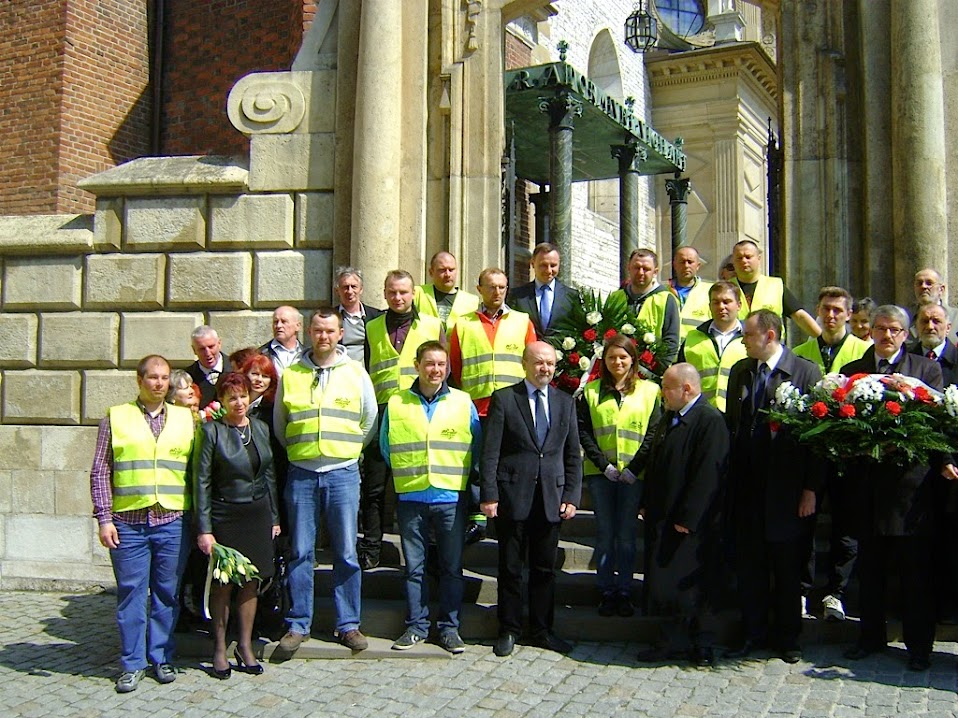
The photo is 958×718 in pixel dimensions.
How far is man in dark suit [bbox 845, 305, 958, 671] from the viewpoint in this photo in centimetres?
545

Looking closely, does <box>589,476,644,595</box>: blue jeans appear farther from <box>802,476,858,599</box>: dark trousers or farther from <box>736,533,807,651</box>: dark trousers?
<box>802,476,858,599</box>: dark trousers

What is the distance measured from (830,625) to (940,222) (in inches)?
148

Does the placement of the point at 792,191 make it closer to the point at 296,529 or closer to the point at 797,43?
the point at 797,43

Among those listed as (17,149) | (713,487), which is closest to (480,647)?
(713,487)

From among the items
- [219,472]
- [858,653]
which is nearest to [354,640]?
[219,472]

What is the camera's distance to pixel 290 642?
579cm

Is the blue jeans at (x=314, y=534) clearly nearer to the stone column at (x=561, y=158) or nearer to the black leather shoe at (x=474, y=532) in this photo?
the black leather shoe at (x=474, y=532)

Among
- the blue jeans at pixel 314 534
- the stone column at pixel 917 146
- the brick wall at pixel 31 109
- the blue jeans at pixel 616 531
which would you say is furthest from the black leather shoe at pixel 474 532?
the brick wall at pixel 31 109

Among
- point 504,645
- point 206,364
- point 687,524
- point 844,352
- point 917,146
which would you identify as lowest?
point 504,645

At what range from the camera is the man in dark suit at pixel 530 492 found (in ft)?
19.1

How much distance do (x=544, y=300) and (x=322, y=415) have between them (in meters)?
2.11

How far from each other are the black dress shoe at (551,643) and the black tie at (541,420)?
1.15 metres

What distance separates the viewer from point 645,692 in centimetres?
515

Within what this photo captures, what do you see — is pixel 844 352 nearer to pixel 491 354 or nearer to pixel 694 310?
pixel 694 310
